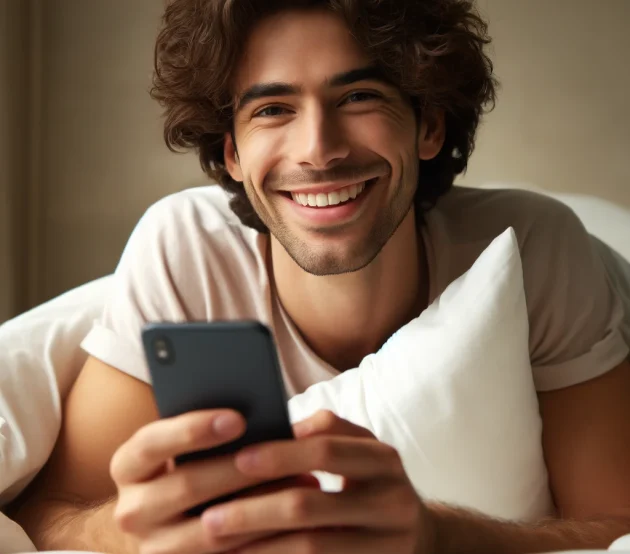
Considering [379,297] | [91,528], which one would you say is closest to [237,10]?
[379,297]

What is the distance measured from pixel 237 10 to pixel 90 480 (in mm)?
654

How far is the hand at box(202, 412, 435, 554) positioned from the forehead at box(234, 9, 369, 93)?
53 cm

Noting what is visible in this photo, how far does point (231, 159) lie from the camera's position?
1.18 m

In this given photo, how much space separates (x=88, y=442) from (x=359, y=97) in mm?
590

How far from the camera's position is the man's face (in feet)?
3.17

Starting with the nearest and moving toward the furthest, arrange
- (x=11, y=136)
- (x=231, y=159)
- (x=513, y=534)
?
(x=513, y=534), (x=231, y=159), (x=11, y=136)

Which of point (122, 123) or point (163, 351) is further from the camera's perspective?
point (122, 123)

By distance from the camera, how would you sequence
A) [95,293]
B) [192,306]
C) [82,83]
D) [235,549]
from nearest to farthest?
[235,549]
[192,306]
[95,293]
[82,83]

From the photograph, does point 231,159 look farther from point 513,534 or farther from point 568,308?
point 513,534

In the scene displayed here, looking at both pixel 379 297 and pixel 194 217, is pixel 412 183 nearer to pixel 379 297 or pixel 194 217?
pixel 379 297

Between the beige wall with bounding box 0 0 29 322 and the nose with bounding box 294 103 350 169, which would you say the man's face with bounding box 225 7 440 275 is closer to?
the nose with bounding box 294 103 350 169

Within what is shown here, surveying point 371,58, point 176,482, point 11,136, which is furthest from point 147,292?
point 11,136

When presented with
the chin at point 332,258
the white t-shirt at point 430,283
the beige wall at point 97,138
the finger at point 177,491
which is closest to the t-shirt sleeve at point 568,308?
the white t-shirt at point 430,283

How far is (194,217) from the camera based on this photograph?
114 centimetres
